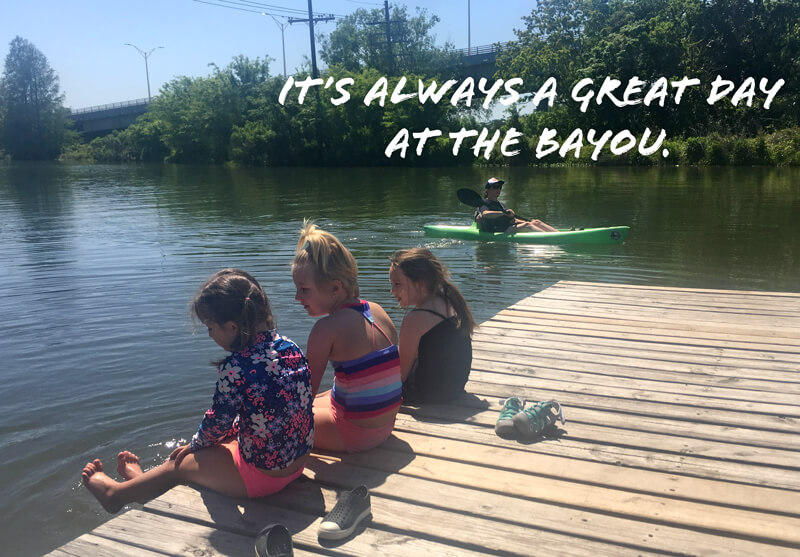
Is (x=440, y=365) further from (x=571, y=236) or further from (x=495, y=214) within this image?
(x=495, y=214)

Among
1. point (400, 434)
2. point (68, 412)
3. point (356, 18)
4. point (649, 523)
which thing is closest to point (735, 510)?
point (649, 523)

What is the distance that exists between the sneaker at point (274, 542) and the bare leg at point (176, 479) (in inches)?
18.6

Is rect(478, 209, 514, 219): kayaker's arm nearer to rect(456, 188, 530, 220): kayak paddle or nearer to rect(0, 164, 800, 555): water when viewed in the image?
rect(0, 164, 800, 555): water

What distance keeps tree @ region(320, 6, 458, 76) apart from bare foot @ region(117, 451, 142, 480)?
59.8m

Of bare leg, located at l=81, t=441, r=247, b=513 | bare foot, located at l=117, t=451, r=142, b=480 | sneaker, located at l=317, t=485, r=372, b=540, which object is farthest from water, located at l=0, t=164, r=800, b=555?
sneaker, located at l=317, t=485, r=372, b=540

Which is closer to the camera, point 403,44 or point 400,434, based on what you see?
point 400,434

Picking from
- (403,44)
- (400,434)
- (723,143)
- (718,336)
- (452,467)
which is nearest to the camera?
(452,467)

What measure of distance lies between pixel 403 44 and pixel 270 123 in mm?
16994

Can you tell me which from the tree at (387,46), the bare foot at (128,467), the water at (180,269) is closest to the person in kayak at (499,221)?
the water at (180,269)

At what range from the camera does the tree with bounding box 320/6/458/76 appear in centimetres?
6206

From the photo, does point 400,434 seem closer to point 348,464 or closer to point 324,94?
point 348,464

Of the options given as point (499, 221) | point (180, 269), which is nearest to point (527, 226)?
point (499, 221)

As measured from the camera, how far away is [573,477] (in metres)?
3.04

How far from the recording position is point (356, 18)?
67.1m
